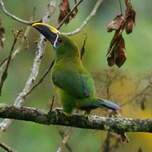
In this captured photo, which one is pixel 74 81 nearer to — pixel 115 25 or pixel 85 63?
pixel 115 25

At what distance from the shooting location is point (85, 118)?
13.3 feet

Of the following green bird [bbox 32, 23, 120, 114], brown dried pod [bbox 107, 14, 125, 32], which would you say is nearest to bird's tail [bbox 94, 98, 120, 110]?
green bird [bbox 32, 23, 120, 114]

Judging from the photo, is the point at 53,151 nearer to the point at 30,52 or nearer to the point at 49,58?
the point at 49,58

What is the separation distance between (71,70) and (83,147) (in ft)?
8.88

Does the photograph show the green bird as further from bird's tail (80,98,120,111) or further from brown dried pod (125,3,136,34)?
brown dried pod (125,3,136,34)

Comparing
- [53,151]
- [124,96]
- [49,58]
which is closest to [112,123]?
[124,96]

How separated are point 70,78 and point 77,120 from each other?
0.95 feet

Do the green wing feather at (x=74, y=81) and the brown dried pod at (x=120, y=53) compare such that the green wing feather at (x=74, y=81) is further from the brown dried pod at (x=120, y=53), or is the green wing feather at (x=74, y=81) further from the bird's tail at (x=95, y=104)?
the brown dried pod at (x=120, y=53)

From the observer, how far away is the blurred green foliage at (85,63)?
21.7 feet

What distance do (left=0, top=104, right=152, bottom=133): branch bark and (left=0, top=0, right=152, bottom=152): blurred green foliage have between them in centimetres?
194

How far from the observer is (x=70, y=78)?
4.28 m

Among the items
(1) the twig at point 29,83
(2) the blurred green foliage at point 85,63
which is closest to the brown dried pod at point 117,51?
(1) the twig at point 29,83

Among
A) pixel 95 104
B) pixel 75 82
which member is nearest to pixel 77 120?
pixel 95 104

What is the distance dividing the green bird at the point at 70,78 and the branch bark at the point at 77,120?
9cm
